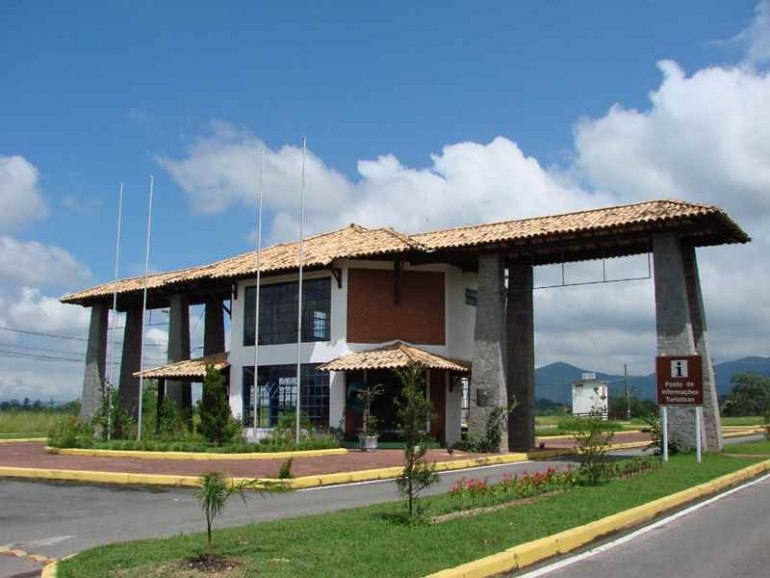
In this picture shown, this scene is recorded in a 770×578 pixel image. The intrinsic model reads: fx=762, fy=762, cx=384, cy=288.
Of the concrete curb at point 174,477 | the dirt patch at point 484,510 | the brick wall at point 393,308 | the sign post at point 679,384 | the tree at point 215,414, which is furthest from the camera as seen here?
the brick wall at point 393,308

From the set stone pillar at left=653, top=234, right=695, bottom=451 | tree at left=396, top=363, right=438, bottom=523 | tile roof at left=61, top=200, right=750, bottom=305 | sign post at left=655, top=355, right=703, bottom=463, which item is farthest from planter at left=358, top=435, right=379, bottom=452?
tree at left=396, top=363, right=438, bottom=523

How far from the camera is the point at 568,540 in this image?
8.92m

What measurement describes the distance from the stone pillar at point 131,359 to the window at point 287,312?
9.93m

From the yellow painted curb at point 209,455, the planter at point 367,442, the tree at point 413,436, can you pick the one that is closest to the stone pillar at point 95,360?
the yellow painted curb at point 209,455

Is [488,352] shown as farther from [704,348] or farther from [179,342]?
[179,342]

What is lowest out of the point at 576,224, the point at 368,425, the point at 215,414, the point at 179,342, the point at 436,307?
the point at 368,425

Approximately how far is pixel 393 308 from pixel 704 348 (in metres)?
10.1

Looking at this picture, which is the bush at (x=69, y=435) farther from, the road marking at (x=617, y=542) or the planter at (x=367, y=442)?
the road marking at (x=617, y=542)

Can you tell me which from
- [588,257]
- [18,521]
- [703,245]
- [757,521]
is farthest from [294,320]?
A: [757,521]

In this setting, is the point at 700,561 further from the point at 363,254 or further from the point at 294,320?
the point at 294,320

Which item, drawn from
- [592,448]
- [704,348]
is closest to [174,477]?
[592,448]

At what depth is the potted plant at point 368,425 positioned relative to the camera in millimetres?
23766

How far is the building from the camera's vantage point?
68.9 ft

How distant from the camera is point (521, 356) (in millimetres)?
26125
